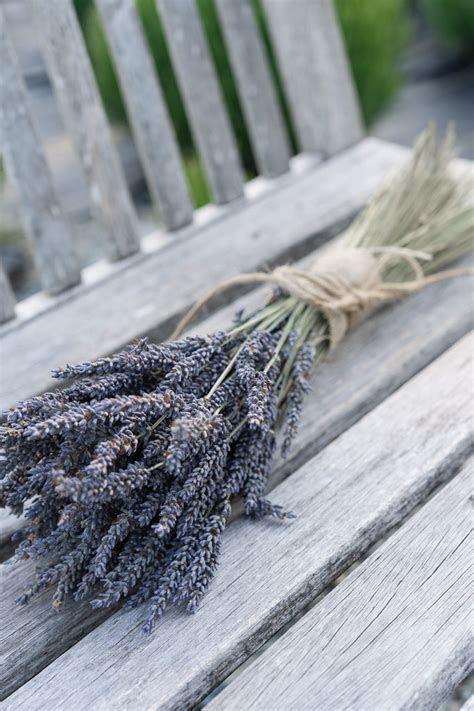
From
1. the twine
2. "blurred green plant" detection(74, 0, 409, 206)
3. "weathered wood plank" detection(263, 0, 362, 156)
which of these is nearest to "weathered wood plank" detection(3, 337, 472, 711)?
the twine

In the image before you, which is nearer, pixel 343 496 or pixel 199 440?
pixel 199 440

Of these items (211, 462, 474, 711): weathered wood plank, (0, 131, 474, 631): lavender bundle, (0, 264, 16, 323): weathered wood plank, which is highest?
(0, 264, 16, 323): weathered wood plank

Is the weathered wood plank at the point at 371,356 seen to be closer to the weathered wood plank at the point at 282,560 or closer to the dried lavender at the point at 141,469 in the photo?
the weathered wood plank at the point at 282,560

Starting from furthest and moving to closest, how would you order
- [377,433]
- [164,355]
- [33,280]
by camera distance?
[33,280] → [377,433] → [164,355]

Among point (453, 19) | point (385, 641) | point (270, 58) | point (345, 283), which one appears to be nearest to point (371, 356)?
point (345, 283)

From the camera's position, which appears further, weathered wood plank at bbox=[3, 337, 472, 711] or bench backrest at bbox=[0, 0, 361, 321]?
bench backrest at bbox=[0, 0, 361, 321]

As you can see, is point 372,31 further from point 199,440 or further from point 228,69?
point 199,440

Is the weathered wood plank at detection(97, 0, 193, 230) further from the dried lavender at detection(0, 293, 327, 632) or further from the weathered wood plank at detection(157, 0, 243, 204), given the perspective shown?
the dried lavender at detection(0, 293, 327, 632)

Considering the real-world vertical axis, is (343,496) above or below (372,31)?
below

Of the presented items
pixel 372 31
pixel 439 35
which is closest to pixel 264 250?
pixel 372 31
